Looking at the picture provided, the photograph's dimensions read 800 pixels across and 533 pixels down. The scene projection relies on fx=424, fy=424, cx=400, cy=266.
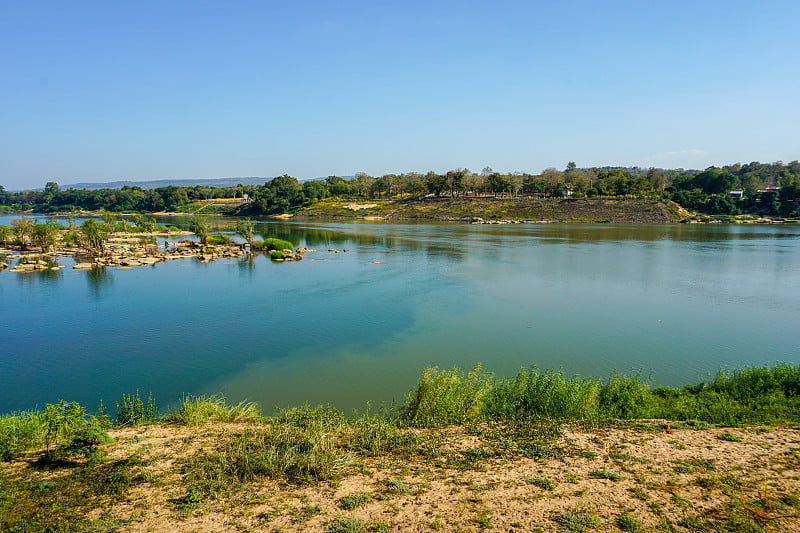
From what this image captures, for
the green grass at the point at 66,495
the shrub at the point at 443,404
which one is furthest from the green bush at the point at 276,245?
the green grass at the point at 66,495

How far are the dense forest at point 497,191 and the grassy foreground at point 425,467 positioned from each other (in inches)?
4169

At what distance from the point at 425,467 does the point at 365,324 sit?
45.5 ft

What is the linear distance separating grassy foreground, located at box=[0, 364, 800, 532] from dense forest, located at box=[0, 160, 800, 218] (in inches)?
4169

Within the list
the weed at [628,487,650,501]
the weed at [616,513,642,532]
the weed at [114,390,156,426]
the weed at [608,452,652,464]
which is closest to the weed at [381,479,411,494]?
the weed at [616,513,642,532]

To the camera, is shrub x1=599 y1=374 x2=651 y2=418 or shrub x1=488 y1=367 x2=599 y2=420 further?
A: shrub x1=599 y1=374 x2=651 y2=418

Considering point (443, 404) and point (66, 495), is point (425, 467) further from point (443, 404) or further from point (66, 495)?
point (66, 495)

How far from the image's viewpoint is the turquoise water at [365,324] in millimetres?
15570

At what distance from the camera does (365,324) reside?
22031 mm

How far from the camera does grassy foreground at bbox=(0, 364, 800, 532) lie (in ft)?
21.8

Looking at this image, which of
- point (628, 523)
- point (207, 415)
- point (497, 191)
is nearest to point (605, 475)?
point (628, 523)

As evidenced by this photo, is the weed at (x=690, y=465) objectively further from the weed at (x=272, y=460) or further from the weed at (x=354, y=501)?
the weed at (x=272, y=460)

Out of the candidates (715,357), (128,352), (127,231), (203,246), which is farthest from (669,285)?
(127,231)

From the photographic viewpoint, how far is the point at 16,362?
16938 millimetres

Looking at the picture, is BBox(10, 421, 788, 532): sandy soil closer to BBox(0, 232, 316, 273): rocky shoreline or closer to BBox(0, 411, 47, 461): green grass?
BBox(0, 411, 47, 461): green grass
